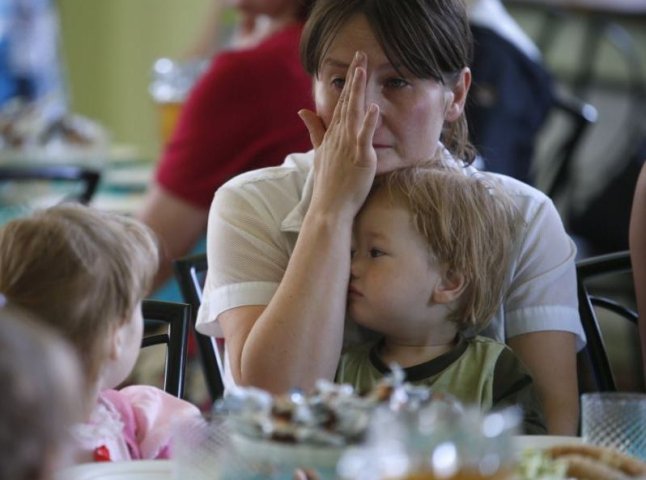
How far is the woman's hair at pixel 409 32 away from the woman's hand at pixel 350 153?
0.05 m

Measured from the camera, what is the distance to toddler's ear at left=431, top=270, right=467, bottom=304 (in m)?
1.64

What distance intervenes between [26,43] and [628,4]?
2677 millimetres

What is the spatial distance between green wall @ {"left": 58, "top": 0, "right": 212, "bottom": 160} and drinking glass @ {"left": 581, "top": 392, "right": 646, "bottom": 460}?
4974mm

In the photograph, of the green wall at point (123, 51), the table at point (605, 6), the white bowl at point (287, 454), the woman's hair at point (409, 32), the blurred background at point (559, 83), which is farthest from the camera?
the green wall at point (123, 51)

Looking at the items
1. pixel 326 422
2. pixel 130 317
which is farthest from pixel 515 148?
pixel 326 422

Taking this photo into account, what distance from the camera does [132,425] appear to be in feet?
4.75

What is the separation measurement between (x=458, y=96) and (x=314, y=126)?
0.71 ft

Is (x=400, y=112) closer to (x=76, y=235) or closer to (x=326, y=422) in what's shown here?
(x=76, y=235)

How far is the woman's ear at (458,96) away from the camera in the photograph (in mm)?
1774

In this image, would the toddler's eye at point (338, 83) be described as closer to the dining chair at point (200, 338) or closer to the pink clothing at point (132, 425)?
the dining chair at point (200, 338)

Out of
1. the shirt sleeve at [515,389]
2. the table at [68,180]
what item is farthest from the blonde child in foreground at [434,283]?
the table at [68,180]

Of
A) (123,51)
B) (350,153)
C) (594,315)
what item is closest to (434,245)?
(350,153)

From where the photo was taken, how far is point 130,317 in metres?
1.31

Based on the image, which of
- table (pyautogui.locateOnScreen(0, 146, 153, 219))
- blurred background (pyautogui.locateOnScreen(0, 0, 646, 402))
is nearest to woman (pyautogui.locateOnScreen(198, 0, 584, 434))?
table (pyautogui.locateOnScreen(0, 146, 153, 219))
